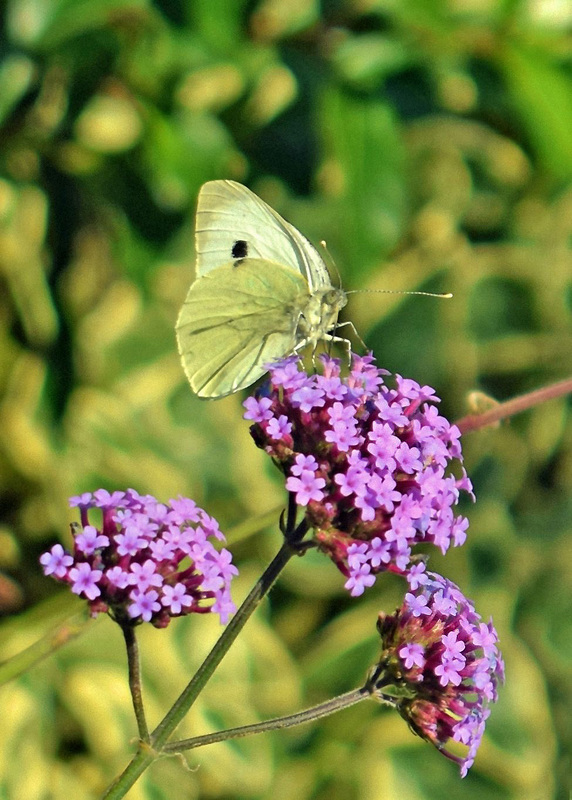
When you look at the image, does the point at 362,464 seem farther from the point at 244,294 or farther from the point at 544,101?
the point at 544,101

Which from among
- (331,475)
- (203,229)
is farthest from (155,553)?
(203,229)

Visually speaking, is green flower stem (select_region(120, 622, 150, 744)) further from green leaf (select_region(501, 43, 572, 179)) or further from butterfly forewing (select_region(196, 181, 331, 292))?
green leaf (select_region(501, 43, 572, 179))

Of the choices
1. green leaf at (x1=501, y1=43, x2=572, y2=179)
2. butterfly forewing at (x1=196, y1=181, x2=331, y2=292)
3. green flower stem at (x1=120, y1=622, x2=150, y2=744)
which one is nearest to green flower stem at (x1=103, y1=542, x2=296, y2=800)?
green flower stem at (x1=120, y1=622, x2=150, y2=744)

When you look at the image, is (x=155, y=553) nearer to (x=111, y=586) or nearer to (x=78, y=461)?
(x=111, y=586)

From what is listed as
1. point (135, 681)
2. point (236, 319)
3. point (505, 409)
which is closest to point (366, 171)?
point (236, 319)

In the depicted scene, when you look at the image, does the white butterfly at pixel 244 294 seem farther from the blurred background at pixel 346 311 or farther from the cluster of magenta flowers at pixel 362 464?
the blurred background at pixel 346 311
